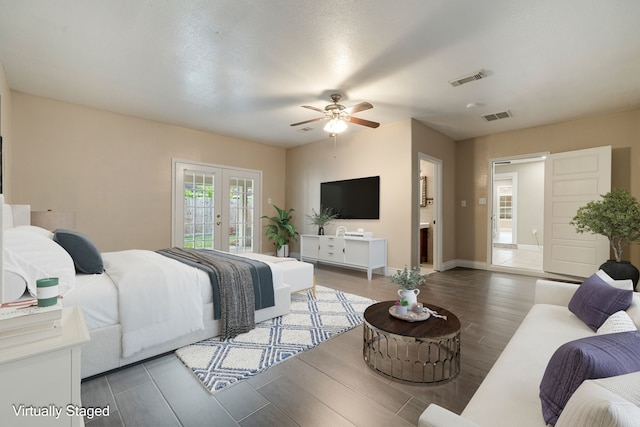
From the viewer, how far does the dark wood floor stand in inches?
59.1

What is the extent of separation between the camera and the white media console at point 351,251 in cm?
462

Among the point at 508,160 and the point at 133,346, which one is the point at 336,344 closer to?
the point at 133,346

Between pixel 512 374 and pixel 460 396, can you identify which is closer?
pixel 512 374

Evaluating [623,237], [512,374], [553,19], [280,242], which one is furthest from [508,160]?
[512,374]

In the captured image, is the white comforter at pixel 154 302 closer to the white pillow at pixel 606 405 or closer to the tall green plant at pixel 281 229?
the white pillow at pixel 606 405

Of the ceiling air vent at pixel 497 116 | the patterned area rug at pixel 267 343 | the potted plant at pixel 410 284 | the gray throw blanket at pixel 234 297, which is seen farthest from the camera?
the ceiling air vent at pixel 497 116

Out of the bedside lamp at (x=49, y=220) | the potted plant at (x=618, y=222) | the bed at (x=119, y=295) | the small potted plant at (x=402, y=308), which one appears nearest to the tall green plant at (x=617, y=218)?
the potted plant at (x=618, y=222)

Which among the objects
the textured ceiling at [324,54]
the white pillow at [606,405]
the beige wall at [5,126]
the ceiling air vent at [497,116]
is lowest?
the white pillow at [606,405]

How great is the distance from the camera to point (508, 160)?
5.39m

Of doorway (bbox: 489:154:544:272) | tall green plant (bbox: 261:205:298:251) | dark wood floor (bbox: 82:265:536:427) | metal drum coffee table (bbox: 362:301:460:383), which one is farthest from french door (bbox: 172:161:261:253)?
doorway (bbox: 489:154:544:272)

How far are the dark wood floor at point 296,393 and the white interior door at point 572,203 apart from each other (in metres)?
3.14

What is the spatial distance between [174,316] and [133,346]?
0.29 metres

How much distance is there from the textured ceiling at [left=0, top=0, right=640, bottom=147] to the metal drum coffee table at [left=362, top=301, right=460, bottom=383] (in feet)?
7.51

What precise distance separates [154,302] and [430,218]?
5.78 metres
